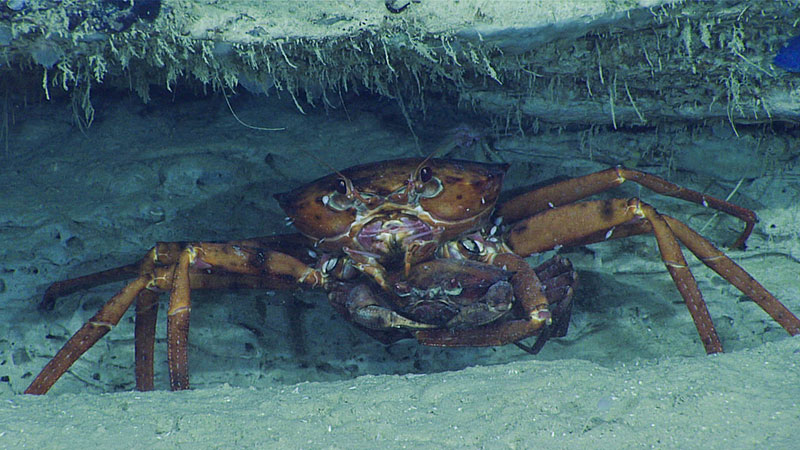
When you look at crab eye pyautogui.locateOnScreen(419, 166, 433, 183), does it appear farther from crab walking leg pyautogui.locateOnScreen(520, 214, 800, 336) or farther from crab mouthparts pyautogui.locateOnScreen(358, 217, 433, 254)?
crab walking leg pyautogui.locateOnScreen(520, 214, 800, 336)

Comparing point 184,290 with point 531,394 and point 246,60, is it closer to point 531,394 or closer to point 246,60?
point 246,60

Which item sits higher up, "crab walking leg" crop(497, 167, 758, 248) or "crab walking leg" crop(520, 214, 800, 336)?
"crab walking leg" crop(497, 167, 758, 248)

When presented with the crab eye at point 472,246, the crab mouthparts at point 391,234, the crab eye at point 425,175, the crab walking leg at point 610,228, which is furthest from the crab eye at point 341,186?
the crab walking leg at point 610,228

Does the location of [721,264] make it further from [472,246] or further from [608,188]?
[472,246]

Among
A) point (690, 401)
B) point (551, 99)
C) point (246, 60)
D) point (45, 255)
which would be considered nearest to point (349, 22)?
point (246, 60)

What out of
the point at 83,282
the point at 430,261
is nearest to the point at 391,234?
the point at 430,261

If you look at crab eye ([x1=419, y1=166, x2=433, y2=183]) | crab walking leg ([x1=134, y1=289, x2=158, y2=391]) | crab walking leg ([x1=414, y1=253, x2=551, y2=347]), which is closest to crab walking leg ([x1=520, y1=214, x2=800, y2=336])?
crab walking leg ([x1=414, y1=253, x2=551, y2=347])
